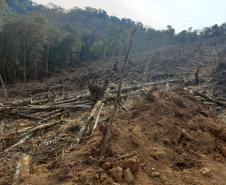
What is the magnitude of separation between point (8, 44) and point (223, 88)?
2148 cm

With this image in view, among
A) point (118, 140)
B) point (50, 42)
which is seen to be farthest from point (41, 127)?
point (50, 42)

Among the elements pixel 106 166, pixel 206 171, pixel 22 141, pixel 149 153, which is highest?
pixel 106 166

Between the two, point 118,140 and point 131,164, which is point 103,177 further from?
point 118,140

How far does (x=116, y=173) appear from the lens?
580 cm

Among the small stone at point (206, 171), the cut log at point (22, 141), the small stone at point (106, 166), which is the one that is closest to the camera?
the small stone at point (106, 166)

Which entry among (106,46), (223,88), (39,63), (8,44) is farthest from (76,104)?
(106,46)

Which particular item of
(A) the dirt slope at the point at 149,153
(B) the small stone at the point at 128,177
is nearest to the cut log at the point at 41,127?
(A) the dirt slope at the point at 149,153

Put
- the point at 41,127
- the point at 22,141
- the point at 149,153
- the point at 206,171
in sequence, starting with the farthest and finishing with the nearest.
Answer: the point at 41,127, the point at 22,141, the point at 149,153, the point at 206,171

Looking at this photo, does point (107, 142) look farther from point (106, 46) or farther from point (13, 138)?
point (106, 46)

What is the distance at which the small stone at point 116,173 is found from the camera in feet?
19.0

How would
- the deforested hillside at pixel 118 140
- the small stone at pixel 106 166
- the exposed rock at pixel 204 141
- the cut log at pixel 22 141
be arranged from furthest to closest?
the cut log at pixel 22 141 < the exposed rock at pixel 204 141 < the deforested hillside at pixel 118 140 < the small stone at pixel 106 166

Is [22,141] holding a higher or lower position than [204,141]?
lower

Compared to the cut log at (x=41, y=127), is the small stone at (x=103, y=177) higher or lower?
higher

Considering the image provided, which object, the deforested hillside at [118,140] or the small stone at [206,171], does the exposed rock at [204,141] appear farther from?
the small stone at [206,171]
